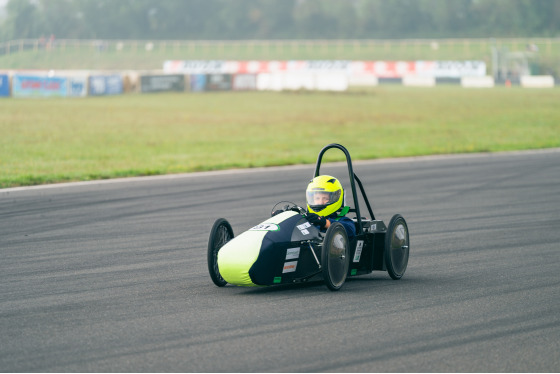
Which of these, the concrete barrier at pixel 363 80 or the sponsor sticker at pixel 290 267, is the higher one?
the concrete barrier at pixel 363 80

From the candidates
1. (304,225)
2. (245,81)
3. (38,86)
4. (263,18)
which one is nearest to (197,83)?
(245,81)

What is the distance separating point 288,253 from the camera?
7.79 m

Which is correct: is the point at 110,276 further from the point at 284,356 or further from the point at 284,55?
the point at 284,55

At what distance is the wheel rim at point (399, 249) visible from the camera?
343 inches

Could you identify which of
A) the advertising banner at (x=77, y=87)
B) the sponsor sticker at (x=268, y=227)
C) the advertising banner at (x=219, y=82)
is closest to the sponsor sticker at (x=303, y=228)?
the sponsor sticker at (x=268, y=227)

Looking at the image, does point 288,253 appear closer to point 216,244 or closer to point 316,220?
point 316,220

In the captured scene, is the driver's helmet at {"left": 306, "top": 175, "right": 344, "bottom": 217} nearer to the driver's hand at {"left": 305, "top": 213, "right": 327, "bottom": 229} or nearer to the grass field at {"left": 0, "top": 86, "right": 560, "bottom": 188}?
the driver's hand at {"left": 305, "top": 213, "right": 327, "bottom": 229}

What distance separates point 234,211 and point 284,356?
8052mm

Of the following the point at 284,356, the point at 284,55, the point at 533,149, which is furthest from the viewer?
the point at 284,55

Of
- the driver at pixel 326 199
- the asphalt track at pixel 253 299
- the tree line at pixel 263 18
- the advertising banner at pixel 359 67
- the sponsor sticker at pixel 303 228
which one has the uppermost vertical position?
the tree line at pixel 263 18

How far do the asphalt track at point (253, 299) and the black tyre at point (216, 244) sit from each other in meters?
0.12

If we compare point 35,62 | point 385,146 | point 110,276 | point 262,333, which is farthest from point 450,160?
point 35,62

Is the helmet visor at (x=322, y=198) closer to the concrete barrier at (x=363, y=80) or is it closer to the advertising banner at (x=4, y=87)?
the advertising banner at (x=4, y=87)

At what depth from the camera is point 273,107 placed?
140 ft
